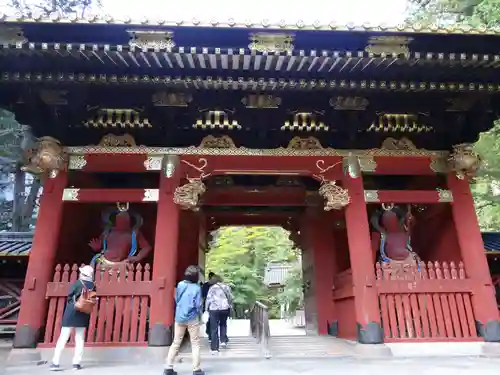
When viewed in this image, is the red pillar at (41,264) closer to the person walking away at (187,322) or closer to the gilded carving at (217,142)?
the gilded carving at (217,142)

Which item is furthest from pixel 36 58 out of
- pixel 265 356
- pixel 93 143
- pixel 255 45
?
pixel 265 356

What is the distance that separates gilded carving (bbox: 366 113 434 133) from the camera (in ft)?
26.0

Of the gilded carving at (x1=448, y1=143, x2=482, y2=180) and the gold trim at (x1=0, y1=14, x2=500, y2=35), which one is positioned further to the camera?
the gilded carving at (x1=448, y1=143, x2=482, y2=180)

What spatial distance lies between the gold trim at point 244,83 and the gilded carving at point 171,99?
16.8 inches

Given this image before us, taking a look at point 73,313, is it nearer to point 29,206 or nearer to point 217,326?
point 217,326

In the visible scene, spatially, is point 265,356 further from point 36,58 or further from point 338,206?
point 36,58

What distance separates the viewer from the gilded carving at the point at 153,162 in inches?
304

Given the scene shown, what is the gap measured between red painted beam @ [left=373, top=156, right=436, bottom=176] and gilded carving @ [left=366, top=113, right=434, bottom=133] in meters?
0.57

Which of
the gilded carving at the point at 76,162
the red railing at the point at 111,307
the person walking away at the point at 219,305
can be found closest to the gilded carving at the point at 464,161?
the person walking away at the point at 219,305

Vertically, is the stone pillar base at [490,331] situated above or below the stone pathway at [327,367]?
above

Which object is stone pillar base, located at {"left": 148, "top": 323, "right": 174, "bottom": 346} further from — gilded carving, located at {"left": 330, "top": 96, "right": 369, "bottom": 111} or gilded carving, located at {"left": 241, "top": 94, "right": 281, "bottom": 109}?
gilded carving, located at {"left": 330, "top": 96, "right": 369, "bottom": 111}

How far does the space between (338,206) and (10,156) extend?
14239 mm

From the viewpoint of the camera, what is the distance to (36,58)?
645 cm

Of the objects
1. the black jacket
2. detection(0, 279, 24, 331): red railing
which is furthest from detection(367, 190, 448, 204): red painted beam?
detection(0, 279, 24, 331): red railing
